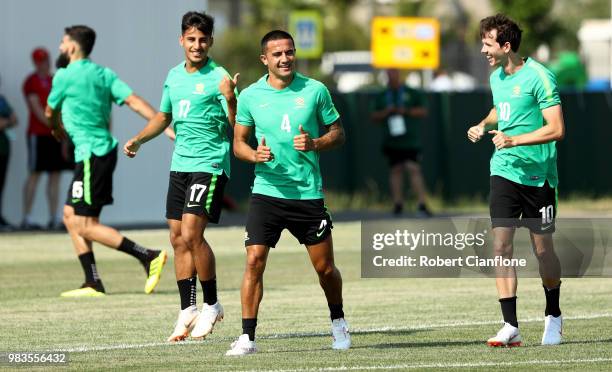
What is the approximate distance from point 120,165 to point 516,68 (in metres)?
15.1

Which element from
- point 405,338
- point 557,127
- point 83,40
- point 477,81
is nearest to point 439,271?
point 405,338

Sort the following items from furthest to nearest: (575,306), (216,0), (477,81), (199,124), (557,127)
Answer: (216,0)
(477,81)
(575,306)
(199,124)
(557,127)

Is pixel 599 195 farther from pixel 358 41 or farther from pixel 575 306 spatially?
pixel 358 41

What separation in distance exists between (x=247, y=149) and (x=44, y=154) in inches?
527

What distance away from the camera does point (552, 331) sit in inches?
450

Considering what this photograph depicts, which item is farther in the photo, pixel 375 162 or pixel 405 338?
pixel 375 162

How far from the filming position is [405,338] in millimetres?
11852

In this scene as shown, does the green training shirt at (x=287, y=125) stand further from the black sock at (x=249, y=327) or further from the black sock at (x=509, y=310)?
the black sock at (x=509, y=310)

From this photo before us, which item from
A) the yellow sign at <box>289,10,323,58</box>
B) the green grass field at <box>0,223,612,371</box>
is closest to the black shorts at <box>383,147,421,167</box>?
the green grass field at <box>0,223,612,371</box>

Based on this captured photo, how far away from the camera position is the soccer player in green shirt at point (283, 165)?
10961 mm

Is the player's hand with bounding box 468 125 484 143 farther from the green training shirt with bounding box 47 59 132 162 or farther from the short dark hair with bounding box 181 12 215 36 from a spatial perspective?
the green training shirt with bounding box 47 59 132 162

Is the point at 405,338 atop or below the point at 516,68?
below

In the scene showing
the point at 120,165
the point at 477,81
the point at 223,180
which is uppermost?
the point at 223,180

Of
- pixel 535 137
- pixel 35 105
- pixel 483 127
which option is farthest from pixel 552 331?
pixel 35 105
